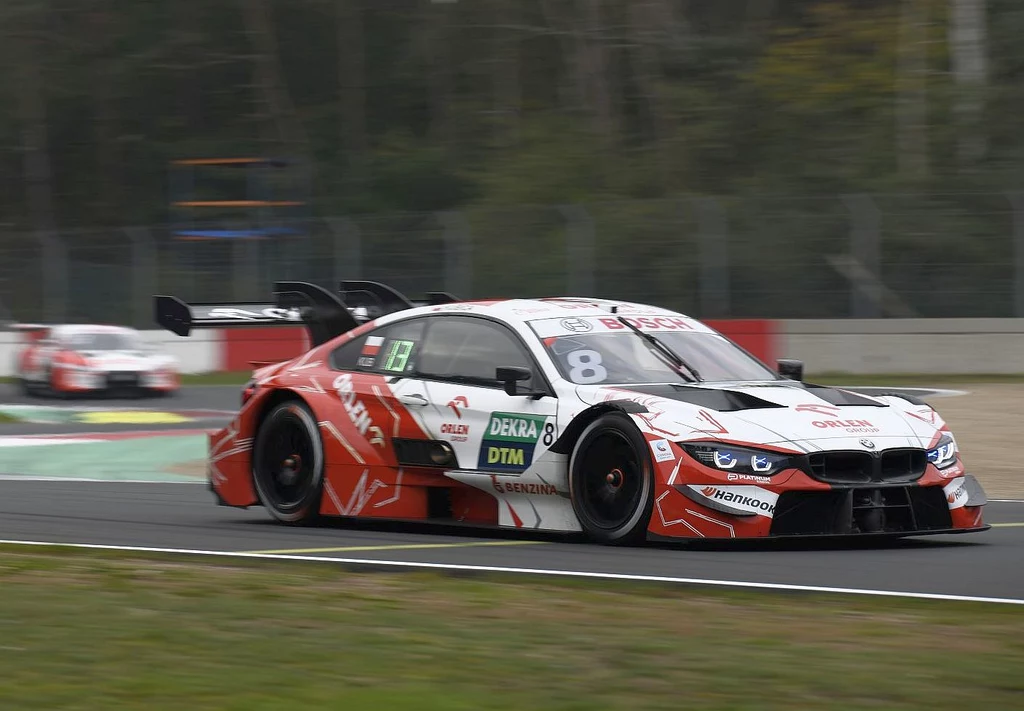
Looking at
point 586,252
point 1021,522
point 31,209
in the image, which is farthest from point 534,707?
point 31,209

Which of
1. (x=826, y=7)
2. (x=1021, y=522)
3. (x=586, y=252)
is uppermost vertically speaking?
(x=826, y=7)

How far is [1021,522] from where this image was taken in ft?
32.5

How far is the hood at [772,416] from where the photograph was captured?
828 centimetres

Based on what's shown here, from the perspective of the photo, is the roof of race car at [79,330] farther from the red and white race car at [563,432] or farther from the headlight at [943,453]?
the headlight at [943,453]

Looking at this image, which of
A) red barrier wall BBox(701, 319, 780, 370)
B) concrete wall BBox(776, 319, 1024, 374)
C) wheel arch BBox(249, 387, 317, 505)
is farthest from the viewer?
red barrier wall BBox(701, 319, 780, 370)

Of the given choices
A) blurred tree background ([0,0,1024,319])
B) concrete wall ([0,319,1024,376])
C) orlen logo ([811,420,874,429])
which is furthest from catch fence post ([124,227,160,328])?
orlen logo ([811,420,874,429])

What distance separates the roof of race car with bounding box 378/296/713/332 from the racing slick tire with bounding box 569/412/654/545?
111 cm

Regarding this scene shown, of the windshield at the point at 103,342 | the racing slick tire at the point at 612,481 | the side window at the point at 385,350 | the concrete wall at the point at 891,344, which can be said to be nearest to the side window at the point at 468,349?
the side window at the point at 385,350

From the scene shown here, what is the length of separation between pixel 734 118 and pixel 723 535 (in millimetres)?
29851

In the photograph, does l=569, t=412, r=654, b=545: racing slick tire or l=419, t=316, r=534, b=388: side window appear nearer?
l=569, t=412, r=654, b=545: racing slick tire

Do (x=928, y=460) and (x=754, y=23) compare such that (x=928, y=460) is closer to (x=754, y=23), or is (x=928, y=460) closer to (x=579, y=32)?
(x=579, y=32)

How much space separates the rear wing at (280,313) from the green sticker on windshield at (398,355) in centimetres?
76

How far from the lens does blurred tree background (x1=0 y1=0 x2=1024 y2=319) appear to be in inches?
1318

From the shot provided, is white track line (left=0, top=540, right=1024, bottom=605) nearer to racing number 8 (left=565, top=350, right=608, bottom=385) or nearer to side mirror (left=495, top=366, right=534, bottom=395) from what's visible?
side mirror (left=495, top=366, right=534, bottom=395)
